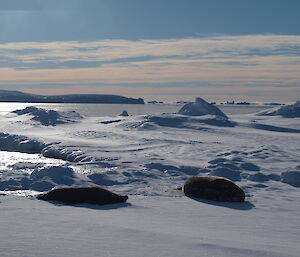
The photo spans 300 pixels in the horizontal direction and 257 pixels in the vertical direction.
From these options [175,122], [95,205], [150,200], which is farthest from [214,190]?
[175,122]

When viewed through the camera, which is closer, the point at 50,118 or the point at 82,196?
the point at 82,196

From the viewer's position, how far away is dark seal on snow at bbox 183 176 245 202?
8.95 m

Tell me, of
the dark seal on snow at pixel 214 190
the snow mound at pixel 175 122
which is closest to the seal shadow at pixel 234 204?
the dark seal on snow at pixel 214 190

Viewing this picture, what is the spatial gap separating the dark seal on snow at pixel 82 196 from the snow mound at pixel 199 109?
2514 cm

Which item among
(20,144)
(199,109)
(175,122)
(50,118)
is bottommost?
(20,144)

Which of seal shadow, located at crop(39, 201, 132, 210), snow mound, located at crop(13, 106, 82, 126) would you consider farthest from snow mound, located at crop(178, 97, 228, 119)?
seal shadow, located at crop(39, 201, 132, 210)

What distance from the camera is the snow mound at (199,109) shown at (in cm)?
3331

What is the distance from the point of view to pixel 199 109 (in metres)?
33.9

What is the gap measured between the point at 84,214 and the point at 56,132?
1711 cm

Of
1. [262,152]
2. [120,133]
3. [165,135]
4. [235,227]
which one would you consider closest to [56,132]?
[120,133]

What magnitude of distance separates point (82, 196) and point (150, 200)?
1.43 m

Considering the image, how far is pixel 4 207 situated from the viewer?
24.0 feet

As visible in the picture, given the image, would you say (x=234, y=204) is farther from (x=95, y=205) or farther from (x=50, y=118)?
(x=50, y=118)

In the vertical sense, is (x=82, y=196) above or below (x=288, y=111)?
below
